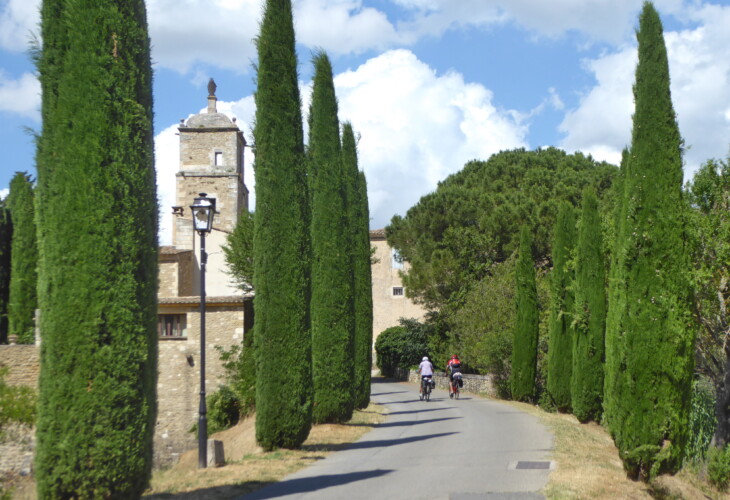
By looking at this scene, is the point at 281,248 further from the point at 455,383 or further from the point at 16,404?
the point at 455,383

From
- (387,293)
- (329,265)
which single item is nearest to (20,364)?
(329,265)

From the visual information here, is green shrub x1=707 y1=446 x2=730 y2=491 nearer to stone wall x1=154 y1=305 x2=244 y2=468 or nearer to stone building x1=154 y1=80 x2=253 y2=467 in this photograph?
stone building x1=154 y1=80 x2=253 y2=467

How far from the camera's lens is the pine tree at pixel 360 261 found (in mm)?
22000

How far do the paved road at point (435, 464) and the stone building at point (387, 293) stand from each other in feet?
102

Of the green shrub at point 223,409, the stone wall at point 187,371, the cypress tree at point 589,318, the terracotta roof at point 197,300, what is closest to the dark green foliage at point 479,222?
the cypress tree at point 589,318

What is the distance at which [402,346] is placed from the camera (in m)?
43.9

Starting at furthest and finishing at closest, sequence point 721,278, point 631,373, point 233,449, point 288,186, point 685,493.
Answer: point 233,449 < point 288,186 < point 721,278 < point 685,493 < point 631,373

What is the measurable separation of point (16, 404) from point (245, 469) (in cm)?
456

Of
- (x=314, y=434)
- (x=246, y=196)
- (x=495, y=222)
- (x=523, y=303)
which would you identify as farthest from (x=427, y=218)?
(x=314, y=434)

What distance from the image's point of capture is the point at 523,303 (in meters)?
27.4

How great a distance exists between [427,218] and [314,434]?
2751cm

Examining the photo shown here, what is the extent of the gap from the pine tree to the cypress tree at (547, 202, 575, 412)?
5993 millimetres

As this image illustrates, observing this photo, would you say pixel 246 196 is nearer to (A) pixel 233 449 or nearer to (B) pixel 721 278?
(A) pixel 233 449

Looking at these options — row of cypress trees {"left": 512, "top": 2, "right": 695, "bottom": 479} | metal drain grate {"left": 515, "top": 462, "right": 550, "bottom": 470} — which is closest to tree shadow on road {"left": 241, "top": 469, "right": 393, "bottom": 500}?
metal drain grate {"left": 515, "top": 462, "right": 550, "bottom": 470}
